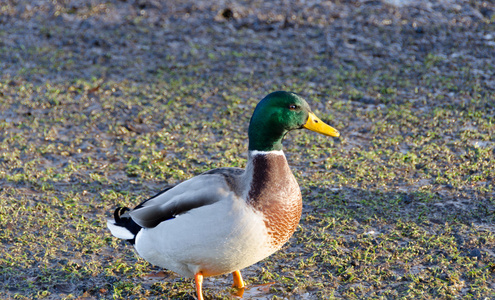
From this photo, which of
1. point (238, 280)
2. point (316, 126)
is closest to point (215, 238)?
point (238, 280)

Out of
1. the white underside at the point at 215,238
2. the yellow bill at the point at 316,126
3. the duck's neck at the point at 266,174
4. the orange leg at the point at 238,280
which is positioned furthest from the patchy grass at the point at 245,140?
the yellow bill at the point at 316,126

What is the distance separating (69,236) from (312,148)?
2.24m

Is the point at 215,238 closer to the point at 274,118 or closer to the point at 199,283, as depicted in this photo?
the point at 199,283

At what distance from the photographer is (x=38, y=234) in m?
4.00

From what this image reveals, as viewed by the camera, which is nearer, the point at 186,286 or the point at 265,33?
the point at 186,286

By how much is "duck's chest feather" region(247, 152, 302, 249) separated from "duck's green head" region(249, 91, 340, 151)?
74 mm

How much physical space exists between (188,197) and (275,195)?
46 centimetres

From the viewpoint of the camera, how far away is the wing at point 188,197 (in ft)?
10.3

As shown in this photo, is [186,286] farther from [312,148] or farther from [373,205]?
[312,148]

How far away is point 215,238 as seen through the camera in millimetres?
3059

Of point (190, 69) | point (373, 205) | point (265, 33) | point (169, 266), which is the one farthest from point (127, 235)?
point (265, 33)

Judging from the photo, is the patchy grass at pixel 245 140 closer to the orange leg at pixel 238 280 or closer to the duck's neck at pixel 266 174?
the orange leg at pixel 238 280

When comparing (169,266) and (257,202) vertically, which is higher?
(257,202)

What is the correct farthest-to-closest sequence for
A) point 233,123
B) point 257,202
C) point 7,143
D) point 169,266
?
1. point 233,123
2. point 7,143
3. point 169,266
4. point 257,202
